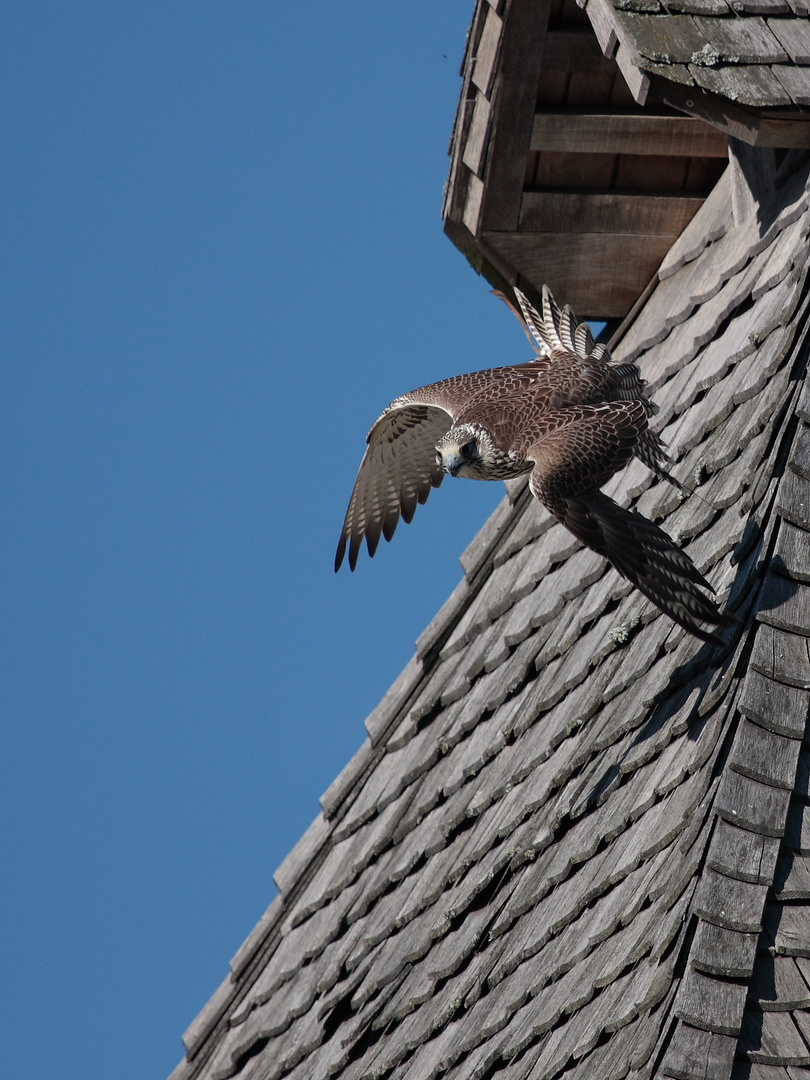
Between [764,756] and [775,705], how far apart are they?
0.44ft

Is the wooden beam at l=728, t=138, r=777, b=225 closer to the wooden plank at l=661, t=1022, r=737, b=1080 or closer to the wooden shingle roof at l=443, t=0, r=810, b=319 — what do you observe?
the wooden shingle roof at l=443, t=0, r=810, b=319

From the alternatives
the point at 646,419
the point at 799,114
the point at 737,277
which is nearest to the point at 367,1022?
the point at 646,419

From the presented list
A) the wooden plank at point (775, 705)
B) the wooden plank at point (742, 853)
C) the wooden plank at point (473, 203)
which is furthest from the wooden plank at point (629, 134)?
the wooden plank at point (742, 853)

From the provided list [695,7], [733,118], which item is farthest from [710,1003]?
[695,7]

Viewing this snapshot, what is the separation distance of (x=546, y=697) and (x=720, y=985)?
155cm

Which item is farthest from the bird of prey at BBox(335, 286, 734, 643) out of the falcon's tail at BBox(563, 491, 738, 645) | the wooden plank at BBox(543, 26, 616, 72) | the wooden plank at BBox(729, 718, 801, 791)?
the wooden plank at BBox(543, 26, 616, 72)

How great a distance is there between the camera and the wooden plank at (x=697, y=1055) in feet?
8.21

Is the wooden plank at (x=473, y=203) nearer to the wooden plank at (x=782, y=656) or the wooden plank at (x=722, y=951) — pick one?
the wooden plank at (x=782, y=656)

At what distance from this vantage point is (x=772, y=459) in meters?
3.47

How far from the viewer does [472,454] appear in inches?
198

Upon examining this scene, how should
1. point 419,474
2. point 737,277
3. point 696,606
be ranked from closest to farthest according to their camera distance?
point 696,606
point 737,277
point 419,474

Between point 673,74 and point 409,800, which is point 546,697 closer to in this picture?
point 409,800

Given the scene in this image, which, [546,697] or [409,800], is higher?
[409,800]

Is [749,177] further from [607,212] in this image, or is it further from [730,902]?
[730,902]
